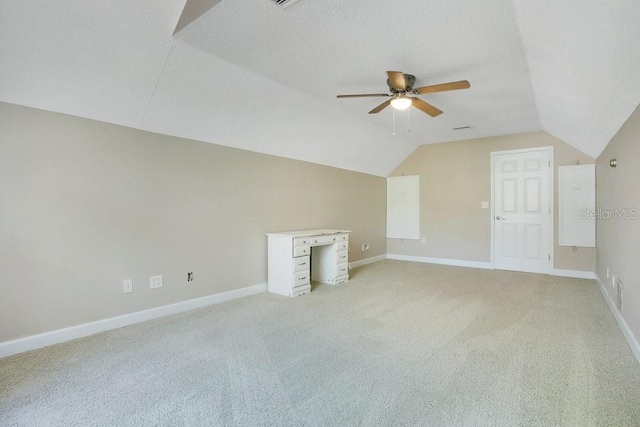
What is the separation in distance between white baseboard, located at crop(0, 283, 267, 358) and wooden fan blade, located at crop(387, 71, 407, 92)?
2905 millimetres

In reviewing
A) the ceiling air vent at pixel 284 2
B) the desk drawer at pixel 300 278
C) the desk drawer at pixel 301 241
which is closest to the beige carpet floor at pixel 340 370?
the desk drawer at pixel 300 278

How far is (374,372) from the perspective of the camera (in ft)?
6.78

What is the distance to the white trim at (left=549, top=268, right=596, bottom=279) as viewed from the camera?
4.81m

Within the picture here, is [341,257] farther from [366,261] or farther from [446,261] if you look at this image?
[446,261]

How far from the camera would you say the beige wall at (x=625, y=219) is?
2.39 metres

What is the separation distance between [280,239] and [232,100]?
1742mm

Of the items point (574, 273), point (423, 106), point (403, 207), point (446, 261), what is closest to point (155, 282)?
point (423, 106)

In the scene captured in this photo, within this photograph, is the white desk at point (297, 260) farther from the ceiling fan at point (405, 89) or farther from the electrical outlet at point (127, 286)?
the ceiling fan at point (405, 89)

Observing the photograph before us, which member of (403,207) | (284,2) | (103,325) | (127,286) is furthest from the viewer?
(403,207)

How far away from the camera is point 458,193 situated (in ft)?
19.7

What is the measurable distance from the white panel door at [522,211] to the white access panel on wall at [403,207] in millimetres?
1452

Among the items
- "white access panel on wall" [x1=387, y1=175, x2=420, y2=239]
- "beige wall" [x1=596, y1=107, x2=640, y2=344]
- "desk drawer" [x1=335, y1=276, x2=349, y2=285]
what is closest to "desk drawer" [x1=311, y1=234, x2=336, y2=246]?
"desk drawer" [x1=335, y1=276, x2=349, y2=285]

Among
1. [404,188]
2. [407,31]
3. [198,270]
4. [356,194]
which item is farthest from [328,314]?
[404,188]

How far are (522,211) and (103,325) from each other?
6122mm
